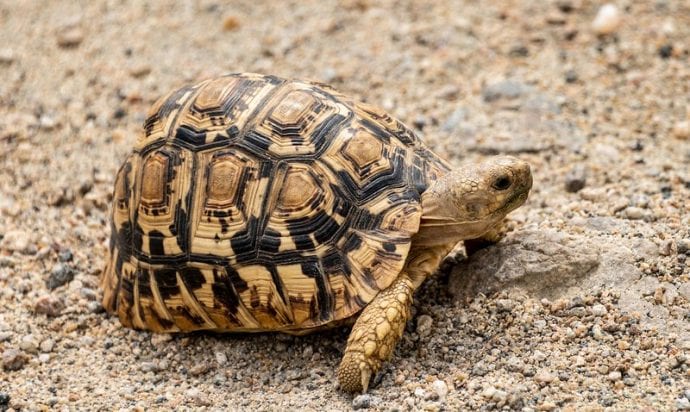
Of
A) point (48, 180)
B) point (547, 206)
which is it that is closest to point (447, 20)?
point (547, 206)

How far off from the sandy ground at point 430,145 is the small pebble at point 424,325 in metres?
0.01

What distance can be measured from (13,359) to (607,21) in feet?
15.3

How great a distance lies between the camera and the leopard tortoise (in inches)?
147

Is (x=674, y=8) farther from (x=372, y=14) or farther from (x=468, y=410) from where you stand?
(x=468, y=410)

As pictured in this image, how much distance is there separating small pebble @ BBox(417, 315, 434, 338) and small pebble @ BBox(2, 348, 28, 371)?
180 centimetres

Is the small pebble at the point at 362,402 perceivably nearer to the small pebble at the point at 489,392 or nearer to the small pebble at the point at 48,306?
the small pebble at the point at 489,392

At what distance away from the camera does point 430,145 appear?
18.3ft

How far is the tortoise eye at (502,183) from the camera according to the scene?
3.73m

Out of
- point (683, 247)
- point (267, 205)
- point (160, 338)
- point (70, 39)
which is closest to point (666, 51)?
point (683, 247)

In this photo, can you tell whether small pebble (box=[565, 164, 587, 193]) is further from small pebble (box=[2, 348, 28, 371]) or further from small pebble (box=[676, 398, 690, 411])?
small pebble (box=[2, 348, 28, 371])

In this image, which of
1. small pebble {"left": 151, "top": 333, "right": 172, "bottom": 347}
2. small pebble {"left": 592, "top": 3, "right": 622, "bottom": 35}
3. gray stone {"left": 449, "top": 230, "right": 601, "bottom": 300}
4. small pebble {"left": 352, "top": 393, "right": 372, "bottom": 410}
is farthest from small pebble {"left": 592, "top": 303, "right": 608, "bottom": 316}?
small pebble {"left": 592, "top": 3, "right": 622, "bottom": 35}

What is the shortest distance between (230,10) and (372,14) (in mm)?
1186

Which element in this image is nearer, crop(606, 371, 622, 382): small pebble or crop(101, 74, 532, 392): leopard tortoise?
crop(606, 371, 622, 382): small pebble

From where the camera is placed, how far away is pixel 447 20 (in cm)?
686
